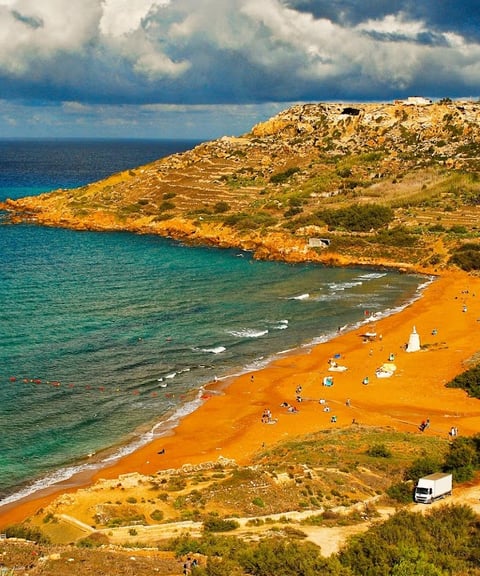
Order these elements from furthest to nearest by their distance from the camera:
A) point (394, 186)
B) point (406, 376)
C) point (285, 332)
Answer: point (394, 186) < point (285, 332) < point (406, 376)

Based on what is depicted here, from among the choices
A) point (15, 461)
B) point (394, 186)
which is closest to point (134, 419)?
point (15, 461)

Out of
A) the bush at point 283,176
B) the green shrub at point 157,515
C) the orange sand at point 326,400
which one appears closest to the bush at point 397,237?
the orange sand at point 326,400

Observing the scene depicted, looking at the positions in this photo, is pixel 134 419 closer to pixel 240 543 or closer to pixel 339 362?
pixel 339 362

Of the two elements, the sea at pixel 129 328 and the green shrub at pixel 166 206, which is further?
the green shrub at pixel 166 206

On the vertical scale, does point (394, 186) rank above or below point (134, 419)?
above

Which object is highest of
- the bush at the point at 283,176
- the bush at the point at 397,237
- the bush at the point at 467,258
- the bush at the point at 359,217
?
the bush at the point at 283,176

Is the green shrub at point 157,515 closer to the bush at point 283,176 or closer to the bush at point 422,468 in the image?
the bush at point 422,468

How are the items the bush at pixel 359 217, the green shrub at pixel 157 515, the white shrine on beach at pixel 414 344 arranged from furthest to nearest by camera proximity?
the bush at pixel 359 217 → the white shrine on beach at pixel 414 344 → the green shrub at pixel 157 515
